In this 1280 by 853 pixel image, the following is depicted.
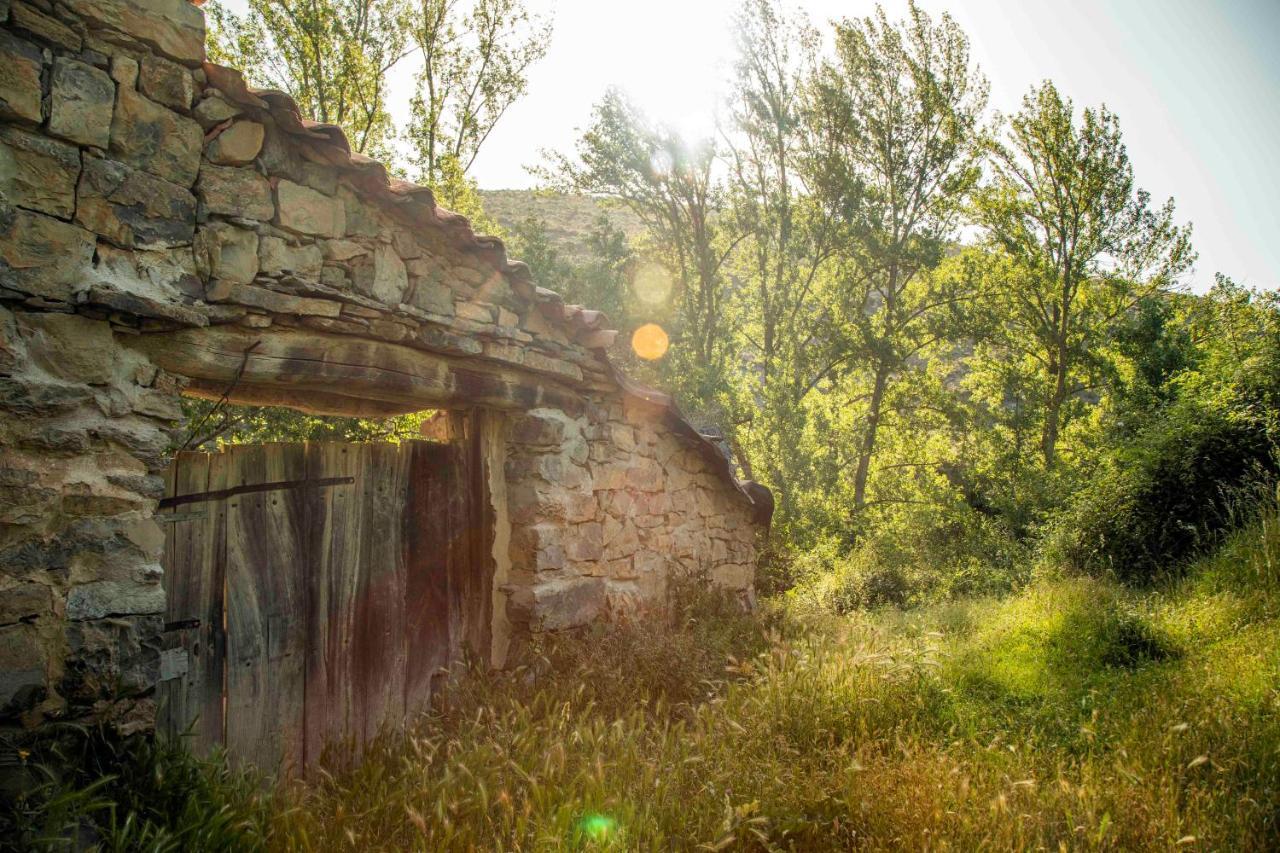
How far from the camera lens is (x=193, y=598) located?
9.77ft

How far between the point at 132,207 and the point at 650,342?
13115 millimetres

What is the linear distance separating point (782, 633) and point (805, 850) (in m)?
2.73

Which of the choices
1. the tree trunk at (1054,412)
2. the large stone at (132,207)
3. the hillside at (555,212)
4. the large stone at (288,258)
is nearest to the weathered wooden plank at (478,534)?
the large stone at (288,258)

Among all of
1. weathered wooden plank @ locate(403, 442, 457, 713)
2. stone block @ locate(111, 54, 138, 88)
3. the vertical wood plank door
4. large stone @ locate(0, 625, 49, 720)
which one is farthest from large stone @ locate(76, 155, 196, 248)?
weathered wooden plank @ locate(403, 442, 457, 713)

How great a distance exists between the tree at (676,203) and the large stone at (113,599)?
39.4ft

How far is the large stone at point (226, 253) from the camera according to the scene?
109 inches

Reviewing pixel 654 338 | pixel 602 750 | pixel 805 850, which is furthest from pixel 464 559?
pixel 654 338

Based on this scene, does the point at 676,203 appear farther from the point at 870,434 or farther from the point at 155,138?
the point at 155,138

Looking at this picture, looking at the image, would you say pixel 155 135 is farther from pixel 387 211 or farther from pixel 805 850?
pixel 805 850

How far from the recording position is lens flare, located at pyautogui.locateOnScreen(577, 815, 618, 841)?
99.2 inches

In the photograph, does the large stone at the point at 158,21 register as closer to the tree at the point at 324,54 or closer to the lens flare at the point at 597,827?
the lens flare at the point at 597,827

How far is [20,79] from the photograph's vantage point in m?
2.30

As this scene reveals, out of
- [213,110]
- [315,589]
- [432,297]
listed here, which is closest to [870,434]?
[432,297]

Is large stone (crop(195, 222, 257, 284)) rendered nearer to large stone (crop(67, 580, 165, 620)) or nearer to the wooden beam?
the wooden beam
